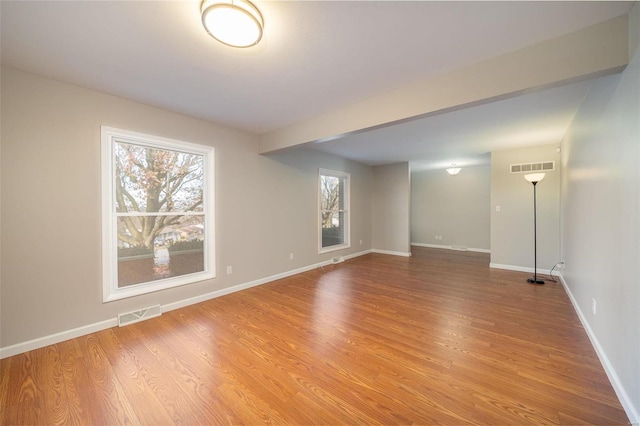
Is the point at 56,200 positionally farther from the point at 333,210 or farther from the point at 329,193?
the point at 333,210

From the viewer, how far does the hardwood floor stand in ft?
4.97

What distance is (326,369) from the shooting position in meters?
1.92

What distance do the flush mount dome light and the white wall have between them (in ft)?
7.46

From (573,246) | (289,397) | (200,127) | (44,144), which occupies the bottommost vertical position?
(289,397)

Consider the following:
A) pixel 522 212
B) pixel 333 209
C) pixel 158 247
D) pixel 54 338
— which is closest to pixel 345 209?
pixel 333 209

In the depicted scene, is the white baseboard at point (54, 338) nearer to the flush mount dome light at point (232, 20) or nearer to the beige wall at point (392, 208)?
the flush mount dome light at point (232, 20)

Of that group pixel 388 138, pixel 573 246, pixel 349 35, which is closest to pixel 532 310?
pixel 573 246

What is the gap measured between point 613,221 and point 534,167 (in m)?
3.53

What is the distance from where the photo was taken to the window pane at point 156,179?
2.78 meters

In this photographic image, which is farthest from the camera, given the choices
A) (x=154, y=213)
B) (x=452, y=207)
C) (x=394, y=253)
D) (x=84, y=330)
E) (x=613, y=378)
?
(x=452, y=207)

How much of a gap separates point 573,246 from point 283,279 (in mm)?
4269

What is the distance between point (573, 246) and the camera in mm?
3117

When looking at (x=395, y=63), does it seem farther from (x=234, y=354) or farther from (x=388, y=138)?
(x=234, y=354)

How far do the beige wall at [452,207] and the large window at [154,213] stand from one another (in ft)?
22.7
